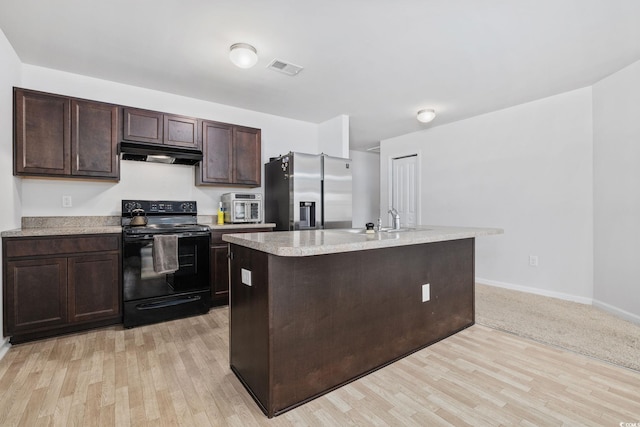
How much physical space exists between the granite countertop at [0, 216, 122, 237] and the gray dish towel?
1.17ft

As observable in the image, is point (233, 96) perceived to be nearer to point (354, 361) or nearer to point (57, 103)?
point (57, 103)

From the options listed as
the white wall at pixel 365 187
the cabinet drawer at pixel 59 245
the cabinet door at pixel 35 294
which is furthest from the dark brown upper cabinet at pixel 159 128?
the white wall at pixel 365 187

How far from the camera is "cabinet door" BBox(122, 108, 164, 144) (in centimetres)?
310

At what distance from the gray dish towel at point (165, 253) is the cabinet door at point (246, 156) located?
3.64 ft

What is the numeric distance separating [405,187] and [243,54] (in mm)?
3774

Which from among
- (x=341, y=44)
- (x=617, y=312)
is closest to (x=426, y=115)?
(x=341, y=44)

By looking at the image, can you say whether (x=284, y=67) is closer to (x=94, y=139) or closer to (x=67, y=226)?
(x=94, y=139)

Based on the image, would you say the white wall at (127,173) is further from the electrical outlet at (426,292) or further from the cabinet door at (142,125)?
the electrical outlet at (426,292)

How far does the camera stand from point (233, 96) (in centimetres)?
369

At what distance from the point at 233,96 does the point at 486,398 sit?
3.72 m

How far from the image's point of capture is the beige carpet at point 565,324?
2326 millimetres

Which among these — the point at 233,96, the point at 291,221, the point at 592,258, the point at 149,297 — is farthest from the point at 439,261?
the point at 233,96

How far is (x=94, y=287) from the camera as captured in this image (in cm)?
272

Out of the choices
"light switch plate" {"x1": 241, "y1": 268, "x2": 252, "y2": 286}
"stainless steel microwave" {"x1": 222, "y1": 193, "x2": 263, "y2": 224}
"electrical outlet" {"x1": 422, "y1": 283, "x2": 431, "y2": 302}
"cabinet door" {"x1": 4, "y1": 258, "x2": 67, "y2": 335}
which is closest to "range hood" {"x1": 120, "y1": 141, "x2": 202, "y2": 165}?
"stainless steel microwave" {"x1": 222, "y1": 193, "x2": 263, "y2": 224}
